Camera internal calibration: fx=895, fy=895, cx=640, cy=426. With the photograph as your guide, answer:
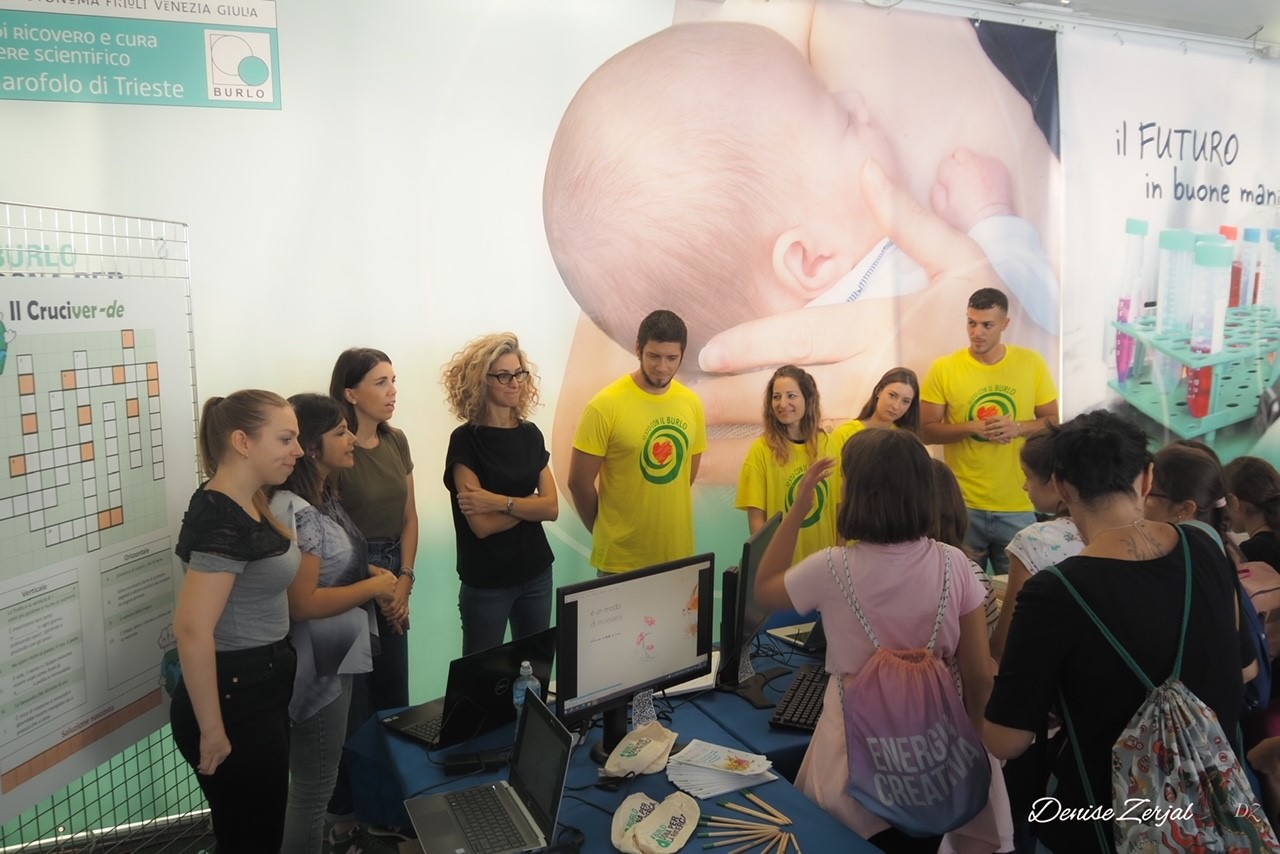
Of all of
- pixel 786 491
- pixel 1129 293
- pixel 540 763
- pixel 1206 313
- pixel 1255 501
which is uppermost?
pixel 1129 293

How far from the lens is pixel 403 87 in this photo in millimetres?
3543

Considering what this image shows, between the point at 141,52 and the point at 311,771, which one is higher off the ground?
the point at 141,52

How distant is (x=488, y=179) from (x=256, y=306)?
41.3 inches

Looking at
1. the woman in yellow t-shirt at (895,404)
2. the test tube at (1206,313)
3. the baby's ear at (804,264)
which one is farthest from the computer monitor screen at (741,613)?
the test tube at (1206,313)

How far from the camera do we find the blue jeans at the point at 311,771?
2480 millimetres

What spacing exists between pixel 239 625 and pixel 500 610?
3.56ft

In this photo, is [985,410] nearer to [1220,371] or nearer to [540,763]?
[1220,371]

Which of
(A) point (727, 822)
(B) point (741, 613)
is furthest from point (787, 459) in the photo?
(A) point (727, 822)

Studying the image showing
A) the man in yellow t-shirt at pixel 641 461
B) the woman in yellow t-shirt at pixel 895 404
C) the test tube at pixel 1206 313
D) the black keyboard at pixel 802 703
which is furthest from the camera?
the test tube at pixel 1206 313

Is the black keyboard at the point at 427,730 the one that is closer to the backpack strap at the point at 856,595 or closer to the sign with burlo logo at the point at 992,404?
the backpack strap at the point at 856,595

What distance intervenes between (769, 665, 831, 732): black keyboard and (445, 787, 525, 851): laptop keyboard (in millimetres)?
749

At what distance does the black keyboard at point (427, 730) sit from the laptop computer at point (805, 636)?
1.15m

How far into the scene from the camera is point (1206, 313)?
519 centimetres

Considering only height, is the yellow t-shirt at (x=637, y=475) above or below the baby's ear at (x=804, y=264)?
below
